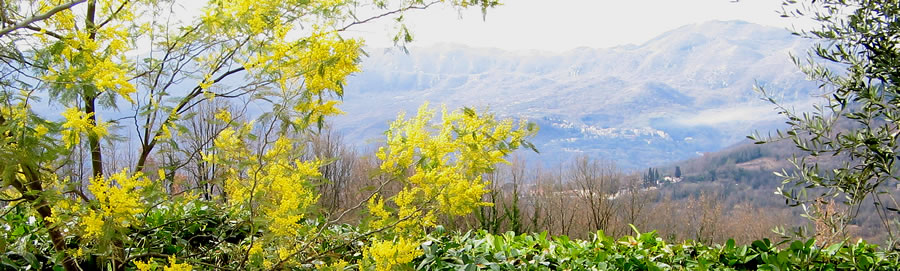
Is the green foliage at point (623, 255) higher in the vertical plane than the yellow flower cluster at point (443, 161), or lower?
lower

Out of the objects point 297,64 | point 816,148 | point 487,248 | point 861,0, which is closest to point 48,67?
point 297,64

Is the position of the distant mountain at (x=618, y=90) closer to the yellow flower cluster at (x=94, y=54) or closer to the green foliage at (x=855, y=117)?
the yellow flower cluster at (x=94, y=54)

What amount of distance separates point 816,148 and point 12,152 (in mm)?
2302

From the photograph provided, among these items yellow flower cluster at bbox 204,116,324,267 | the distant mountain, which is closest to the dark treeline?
yellow flower cluster at bbox 204,116,324,267

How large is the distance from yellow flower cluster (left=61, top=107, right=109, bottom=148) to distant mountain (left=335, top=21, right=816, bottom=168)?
337ft

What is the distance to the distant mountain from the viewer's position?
129 m

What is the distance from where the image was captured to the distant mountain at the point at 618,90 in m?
129

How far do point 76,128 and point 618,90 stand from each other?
15152cm

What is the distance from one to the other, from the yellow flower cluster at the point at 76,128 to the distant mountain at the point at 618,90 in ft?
337

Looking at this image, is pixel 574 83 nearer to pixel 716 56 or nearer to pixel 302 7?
pixel 716 56

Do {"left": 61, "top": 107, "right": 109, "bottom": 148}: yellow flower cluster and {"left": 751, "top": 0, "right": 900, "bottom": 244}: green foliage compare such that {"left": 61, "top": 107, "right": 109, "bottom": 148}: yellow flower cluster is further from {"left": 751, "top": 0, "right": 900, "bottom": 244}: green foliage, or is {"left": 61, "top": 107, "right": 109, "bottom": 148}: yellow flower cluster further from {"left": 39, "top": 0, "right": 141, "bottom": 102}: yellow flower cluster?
{"left": 751, "top": 0, "right": 900, "bottom": 244}: green foliage

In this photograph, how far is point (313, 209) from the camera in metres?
2.00

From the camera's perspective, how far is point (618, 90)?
147 metres

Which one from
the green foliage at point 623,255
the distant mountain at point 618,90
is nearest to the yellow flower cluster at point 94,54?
the green foliage at point 623,255
